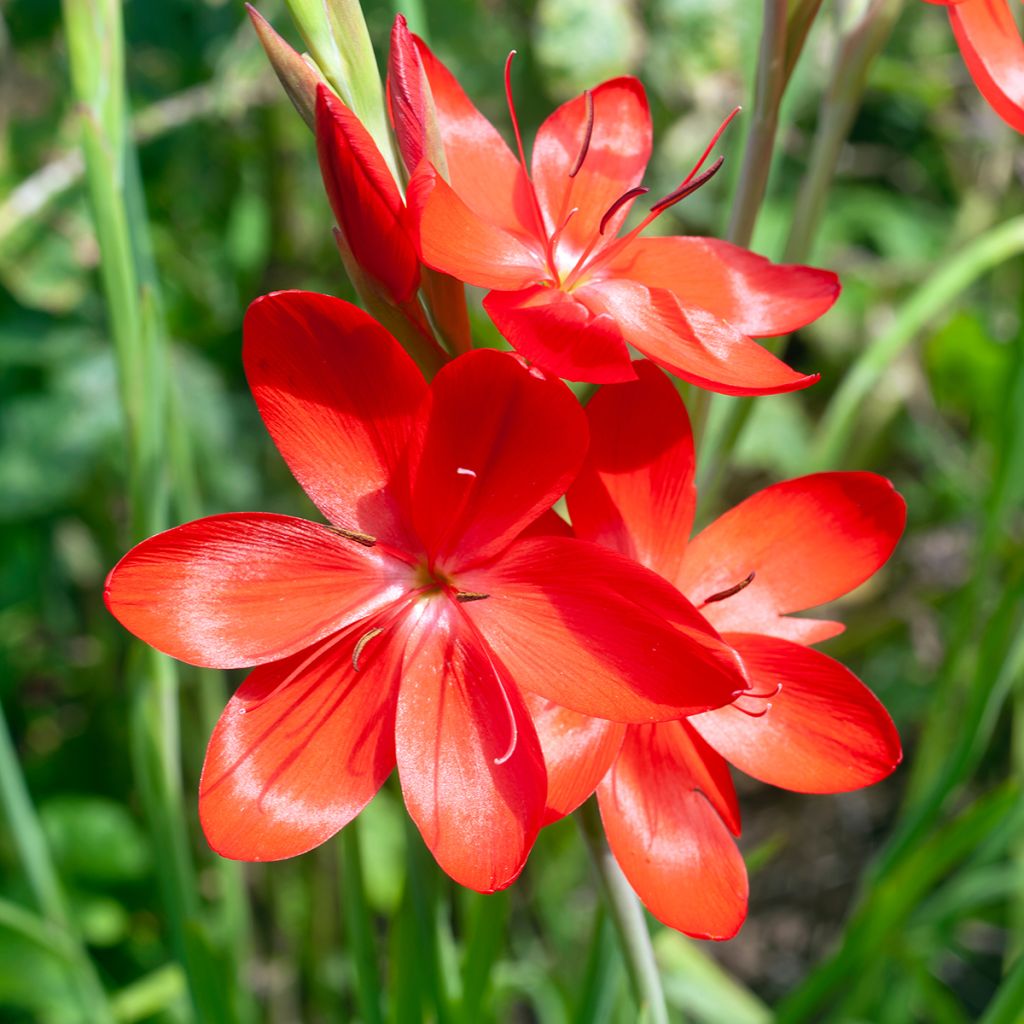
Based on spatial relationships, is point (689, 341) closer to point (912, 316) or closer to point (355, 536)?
point (355, 536)

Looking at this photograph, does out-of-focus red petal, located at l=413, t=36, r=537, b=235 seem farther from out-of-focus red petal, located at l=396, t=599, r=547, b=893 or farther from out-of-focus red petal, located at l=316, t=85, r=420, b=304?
out-of-focus red petal, located at l=396, t=599, r=547, b=893

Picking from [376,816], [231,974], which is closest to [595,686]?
[231,974]

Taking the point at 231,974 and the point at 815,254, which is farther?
the point at 815,254

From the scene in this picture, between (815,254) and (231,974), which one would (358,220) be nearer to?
(231,974)

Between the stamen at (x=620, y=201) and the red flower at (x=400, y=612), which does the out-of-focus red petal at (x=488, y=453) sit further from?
the stamen at (x=620, y=201)

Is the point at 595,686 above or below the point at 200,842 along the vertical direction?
above

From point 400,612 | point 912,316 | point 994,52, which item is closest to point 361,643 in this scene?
point 400,612

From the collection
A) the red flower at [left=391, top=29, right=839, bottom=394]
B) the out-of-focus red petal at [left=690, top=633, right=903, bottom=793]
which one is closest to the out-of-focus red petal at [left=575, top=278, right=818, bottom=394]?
the red flower at [left=391, top=29, right=839, bottom=394]

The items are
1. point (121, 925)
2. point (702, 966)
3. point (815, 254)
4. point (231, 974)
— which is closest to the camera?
point (231, 974)
